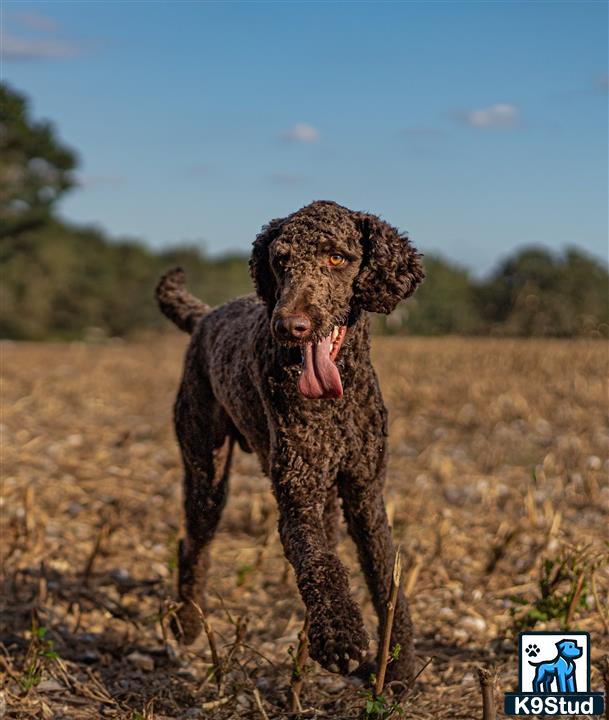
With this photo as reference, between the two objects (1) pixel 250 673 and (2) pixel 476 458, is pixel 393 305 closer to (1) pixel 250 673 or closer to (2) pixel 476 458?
(1) pixel 250 673

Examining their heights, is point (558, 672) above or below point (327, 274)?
below

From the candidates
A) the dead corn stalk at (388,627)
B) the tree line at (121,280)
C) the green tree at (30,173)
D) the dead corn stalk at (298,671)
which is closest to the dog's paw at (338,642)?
the dead corn stalk at (388,627)

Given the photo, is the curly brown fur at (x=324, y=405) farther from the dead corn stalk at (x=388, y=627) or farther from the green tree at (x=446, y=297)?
the green tree at (x=446, y=297)

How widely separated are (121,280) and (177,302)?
4909 cm

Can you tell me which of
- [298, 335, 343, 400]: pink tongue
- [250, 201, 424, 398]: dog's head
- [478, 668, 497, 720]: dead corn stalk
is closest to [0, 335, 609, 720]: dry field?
[478, 668, 497, 720]: dead corn stalk

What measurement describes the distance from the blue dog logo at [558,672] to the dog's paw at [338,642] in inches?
45.9

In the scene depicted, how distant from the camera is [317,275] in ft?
12.7

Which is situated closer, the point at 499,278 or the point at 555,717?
the point at 555,717

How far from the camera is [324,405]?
13.6 feet

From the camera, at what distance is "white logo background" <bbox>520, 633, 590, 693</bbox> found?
435 cm

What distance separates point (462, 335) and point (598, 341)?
132 inches

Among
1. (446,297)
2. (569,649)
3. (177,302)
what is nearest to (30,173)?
(446,297)

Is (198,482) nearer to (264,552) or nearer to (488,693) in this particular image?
(264,552)

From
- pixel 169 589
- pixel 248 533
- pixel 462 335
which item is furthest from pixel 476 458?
pixel 462 335
